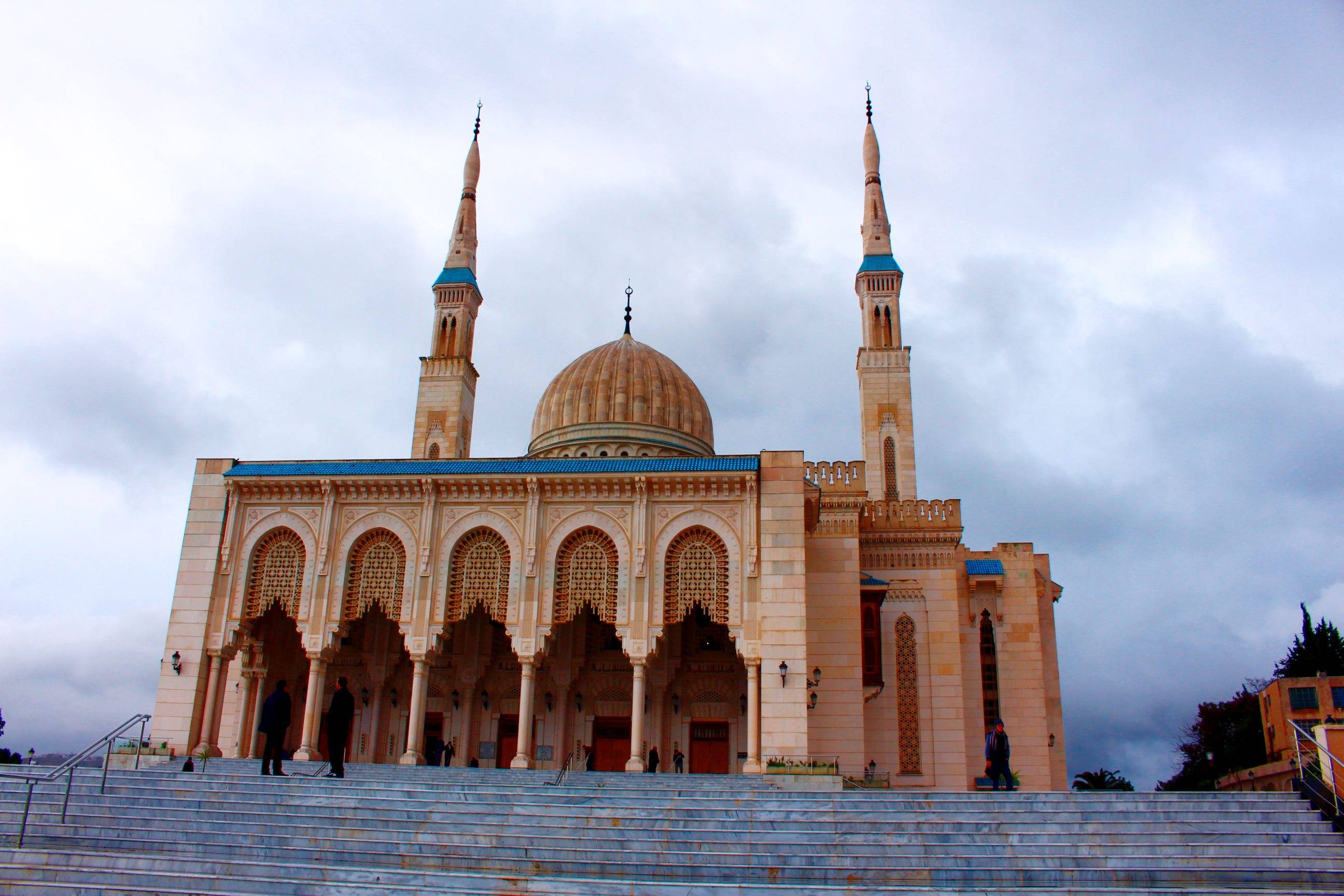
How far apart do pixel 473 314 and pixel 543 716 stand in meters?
17.7

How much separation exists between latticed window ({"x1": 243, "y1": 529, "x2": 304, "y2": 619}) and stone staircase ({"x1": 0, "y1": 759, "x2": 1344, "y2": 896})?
8232 mm

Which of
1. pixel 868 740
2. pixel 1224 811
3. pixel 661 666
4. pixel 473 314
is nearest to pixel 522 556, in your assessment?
pixel 661 666

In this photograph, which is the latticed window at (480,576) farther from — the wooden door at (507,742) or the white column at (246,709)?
the white column at (246,709)

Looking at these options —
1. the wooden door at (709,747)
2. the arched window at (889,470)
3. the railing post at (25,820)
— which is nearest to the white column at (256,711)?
the wooden door at (709,747)

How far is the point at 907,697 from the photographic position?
87.6 ft

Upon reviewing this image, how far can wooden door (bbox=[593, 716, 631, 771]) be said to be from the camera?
25078mm

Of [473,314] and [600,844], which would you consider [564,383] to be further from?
[600,844]

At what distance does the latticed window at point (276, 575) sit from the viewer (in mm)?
23203

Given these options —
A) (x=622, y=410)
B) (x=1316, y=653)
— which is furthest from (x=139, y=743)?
(x=1316, y=653)

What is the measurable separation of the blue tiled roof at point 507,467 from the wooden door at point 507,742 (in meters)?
6.67

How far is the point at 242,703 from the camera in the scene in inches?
971

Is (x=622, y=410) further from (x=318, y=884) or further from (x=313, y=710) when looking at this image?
(x=318, y=884)

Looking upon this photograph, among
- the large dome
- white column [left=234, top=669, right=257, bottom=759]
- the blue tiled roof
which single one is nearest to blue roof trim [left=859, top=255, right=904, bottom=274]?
the large dome

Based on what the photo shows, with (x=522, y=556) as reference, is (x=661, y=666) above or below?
below
